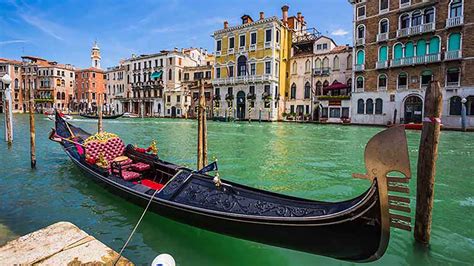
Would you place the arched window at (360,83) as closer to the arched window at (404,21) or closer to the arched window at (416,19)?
the arched window at (404,21)

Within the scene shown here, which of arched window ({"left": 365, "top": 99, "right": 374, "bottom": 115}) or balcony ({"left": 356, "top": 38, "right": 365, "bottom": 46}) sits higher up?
balcony ({"left": 356, "top": 38, "right": 365, "bottom": 46})


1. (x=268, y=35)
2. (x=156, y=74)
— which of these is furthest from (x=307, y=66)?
(x=156, y=74)

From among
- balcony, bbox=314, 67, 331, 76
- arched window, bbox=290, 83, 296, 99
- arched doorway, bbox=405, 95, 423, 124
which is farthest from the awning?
arched doorway, bbox=405, 95, 423, 124

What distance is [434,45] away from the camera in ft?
55.6

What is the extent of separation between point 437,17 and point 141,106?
32.9 m

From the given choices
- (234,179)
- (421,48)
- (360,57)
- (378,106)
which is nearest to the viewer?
(234,179)

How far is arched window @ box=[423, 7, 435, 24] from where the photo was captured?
1698 cm

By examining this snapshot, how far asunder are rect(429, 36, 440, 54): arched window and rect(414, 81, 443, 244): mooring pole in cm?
1818

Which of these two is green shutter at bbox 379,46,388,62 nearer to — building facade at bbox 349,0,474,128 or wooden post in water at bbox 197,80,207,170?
building facade at bbox 349,0,474,128

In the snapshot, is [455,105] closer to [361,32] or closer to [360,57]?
[360,57]

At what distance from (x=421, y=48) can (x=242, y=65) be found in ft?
48.7

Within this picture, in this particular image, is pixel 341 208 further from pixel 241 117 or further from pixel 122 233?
pixel 241 117

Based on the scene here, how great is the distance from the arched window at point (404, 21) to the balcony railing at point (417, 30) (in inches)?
19.0

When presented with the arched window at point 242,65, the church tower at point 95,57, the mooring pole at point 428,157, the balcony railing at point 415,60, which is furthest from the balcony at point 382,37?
the church tower at point 95,57
